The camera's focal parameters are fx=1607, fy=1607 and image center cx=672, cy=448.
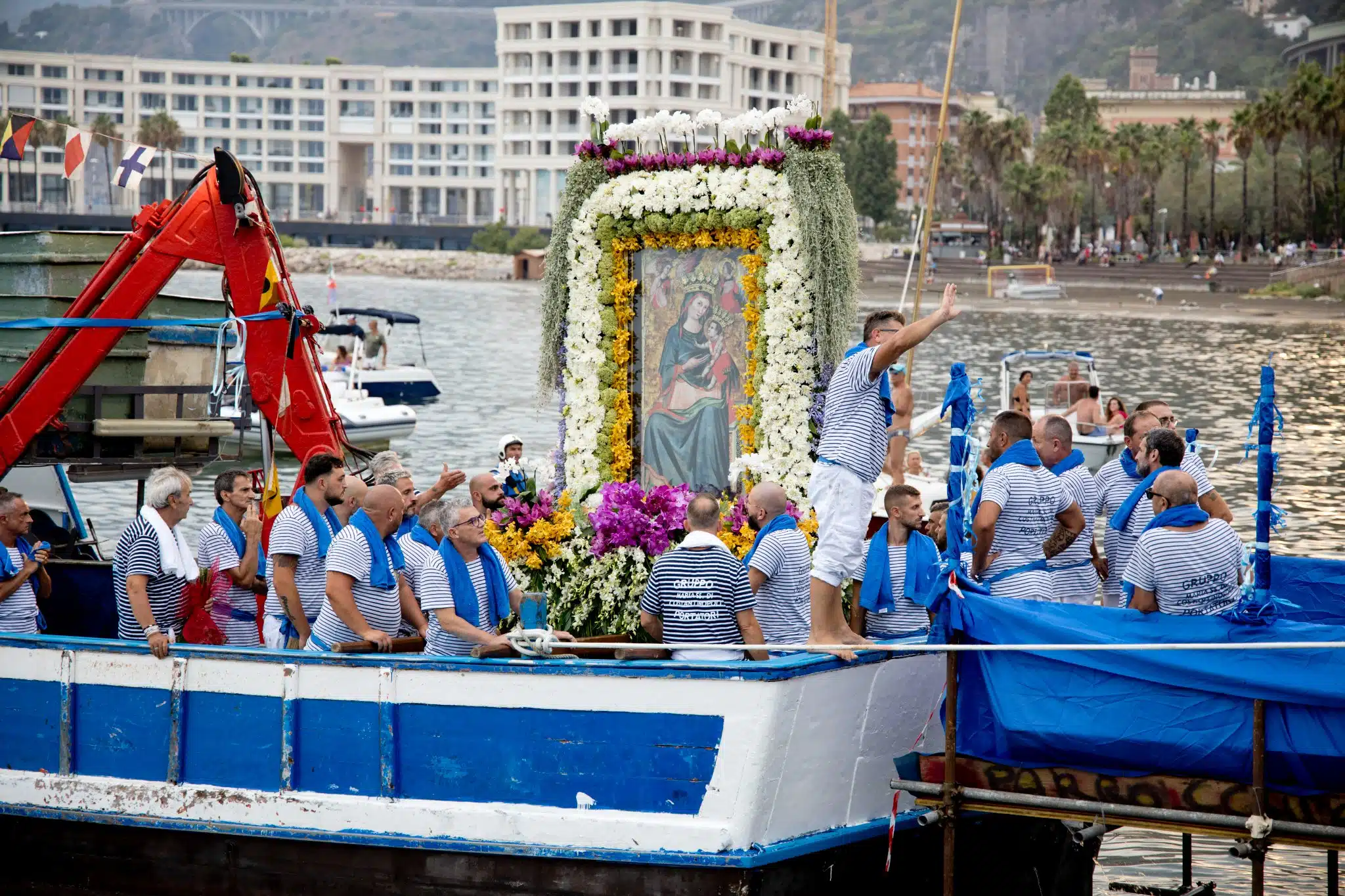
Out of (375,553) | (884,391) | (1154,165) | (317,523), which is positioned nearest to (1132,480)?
(884,391)

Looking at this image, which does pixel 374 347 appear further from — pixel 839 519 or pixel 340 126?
pixel 340 126

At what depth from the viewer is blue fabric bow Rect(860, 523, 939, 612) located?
885cm

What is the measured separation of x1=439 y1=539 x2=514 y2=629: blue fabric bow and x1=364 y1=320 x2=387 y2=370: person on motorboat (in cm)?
3537

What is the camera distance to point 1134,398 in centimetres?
4338

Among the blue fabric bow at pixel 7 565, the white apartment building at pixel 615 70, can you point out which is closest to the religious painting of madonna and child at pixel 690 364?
the blue fabric bow at pixel 7 565

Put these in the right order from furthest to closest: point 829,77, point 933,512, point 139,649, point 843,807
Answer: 1. point 829,77
2. point 933,512
3. point 139,649
4. point 843,807

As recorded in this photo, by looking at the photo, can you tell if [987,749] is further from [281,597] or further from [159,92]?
[159,92]

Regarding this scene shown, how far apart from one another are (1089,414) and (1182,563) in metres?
20.0

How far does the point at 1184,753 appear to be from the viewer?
7.80 metres

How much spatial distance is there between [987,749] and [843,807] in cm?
82

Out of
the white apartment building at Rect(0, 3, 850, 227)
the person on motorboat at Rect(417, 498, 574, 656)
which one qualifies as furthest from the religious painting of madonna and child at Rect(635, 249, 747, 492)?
the white apartment building at Rect(0, 3, 850, 227)

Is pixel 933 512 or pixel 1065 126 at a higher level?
pixel 1065 126

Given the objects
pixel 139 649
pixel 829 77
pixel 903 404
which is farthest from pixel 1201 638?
pixel 829 77

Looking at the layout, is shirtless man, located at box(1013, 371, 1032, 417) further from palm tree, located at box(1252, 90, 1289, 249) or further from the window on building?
the window on building
